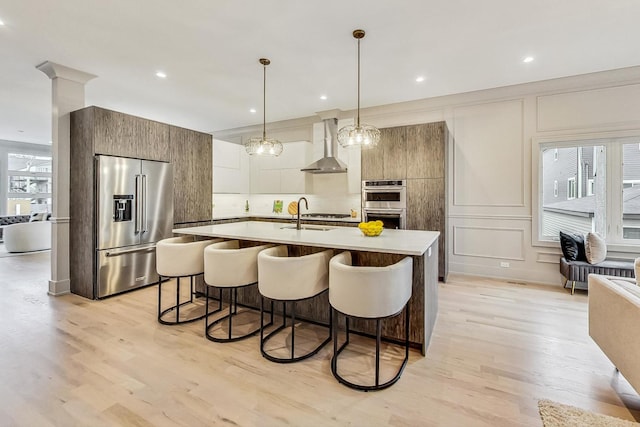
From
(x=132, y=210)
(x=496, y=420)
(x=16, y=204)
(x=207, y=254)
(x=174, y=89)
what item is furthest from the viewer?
(x=16, y=204)

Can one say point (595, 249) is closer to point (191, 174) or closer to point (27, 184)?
point (191, 174)

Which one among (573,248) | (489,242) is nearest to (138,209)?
(489,242)

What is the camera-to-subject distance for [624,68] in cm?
375

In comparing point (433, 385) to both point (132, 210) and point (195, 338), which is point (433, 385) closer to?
point (195, 338)

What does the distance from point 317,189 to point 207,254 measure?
3.64 meters

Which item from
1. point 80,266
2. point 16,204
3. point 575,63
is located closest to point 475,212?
point 575,63

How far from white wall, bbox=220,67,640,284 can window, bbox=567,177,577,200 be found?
1.47 ft

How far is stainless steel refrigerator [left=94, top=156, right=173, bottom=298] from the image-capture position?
3605mm

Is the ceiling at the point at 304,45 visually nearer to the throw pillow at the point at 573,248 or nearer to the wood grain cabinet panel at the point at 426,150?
the wood grain cabinet panel at the point at 426,150

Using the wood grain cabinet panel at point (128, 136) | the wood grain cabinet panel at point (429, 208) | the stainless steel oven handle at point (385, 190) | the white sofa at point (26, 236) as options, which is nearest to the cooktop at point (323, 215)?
the stainless steel oven handle at point (385, 190)

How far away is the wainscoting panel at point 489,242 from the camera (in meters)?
4.43

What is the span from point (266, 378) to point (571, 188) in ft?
15.7

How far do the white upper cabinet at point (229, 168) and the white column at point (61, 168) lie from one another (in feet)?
6.96

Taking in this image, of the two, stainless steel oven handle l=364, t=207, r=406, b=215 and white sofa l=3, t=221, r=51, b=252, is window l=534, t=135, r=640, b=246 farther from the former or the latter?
white sofa l=3, t=221, r=51, b=252
